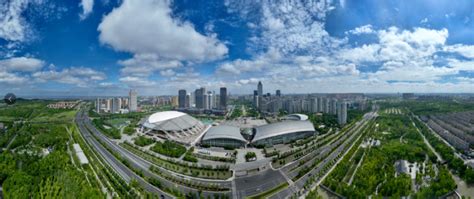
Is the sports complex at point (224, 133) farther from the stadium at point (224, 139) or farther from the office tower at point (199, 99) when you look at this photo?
the office tower at point (199, 99)

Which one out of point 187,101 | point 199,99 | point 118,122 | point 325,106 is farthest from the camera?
point 187,101

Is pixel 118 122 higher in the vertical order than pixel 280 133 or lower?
lower

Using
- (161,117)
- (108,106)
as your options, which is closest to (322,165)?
(161,117)

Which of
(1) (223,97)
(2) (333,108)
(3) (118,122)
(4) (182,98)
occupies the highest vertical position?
(1) (223,97)

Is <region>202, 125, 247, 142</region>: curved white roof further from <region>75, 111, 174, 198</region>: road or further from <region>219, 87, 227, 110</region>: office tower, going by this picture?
<region>219, 87, 227, 110</region>: office tower

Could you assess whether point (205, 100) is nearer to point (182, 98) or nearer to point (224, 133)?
point (182, 98)

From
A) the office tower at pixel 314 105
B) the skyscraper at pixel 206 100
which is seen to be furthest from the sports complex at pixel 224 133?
the skyscraper at pixel 206 100

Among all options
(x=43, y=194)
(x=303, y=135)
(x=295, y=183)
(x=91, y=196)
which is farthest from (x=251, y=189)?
(x=303, y=135)
